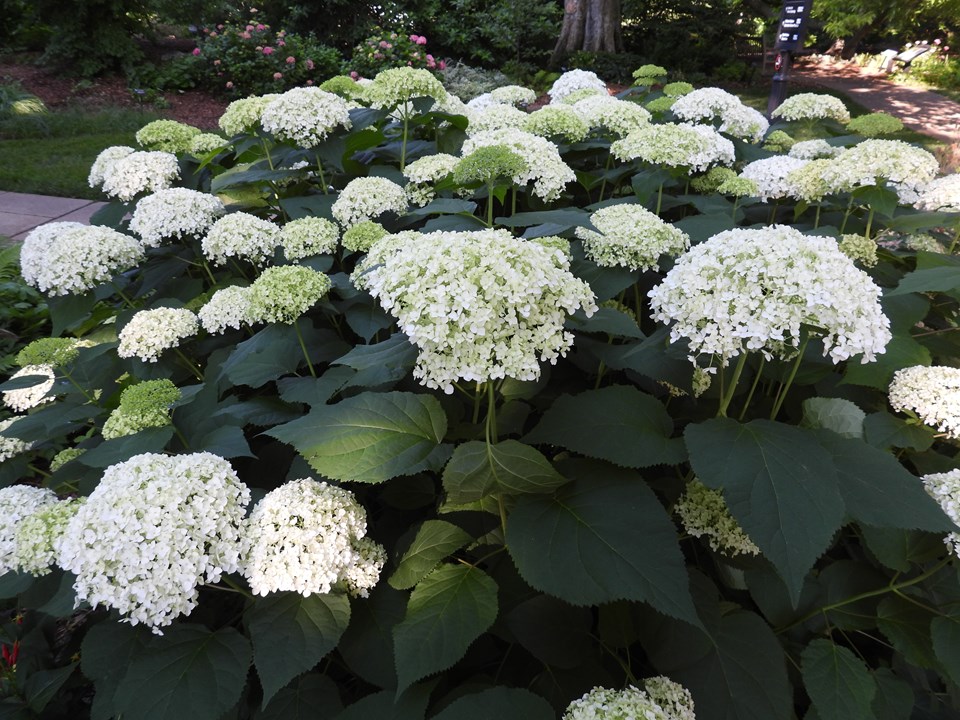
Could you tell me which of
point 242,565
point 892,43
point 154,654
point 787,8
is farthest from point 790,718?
point 892,43

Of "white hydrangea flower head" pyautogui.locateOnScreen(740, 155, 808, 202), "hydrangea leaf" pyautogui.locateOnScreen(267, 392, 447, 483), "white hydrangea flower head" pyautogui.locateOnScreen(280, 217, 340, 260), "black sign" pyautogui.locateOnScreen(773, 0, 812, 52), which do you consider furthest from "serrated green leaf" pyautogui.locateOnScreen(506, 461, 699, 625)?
"black sign" pyautogui.locateOnScreen(773, 0, 812, 52)

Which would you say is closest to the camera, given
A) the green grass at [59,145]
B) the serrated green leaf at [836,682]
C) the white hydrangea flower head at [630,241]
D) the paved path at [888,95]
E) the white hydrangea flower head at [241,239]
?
the serrated green leaf at [836,682]

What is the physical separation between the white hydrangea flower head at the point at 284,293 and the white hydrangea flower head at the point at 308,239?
17.1 inches

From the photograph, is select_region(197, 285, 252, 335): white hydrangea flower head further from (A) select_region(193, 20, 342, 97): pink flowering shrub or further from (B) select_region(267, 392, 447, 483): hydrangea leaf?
(A) select_region(193, 20, 342, 97): pink flowering shrub

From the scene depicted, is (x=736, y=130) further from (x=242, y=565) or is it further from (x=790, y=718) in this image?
(x=242, y=565)

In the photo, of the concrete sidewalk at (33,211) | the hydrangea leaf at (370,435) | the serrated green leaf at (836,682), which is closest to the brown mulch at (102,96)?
the concrete sidewalk at (33,211)

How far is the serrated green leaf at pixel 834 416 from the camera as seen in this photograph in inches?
71.0

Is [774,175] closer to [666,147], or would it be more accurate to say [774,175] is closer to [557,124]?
[666,147]

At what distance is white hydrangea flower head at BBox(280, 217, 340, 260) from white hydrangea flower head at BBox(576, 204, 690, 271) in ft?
→ 3.46

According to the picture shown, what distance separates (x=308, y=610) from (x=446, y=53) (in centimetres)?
1563

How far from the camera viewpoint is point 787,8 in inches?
281

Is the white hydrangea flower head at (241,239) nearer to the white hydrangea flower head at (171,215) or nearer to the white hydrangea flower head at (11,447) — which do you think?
the white hydrangea flower head at (171,215)

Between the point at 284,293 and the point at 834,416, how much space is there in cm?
176

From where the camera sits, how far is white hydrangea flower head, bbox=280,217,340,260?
247 centimetres
